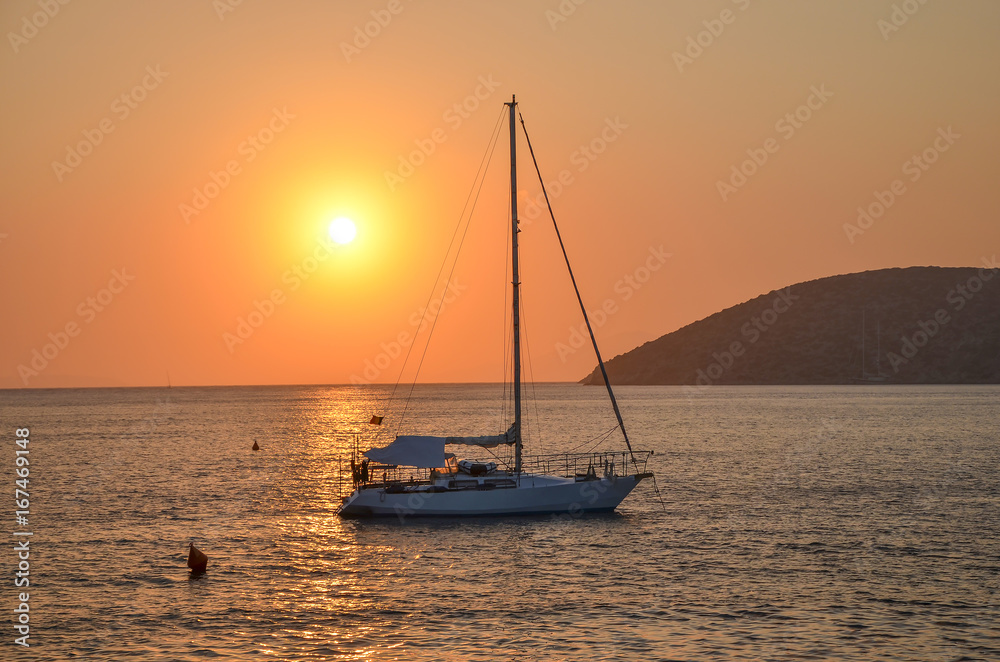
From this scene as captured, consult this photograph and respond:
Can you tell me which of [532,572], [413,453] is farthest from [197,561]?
[413,453]

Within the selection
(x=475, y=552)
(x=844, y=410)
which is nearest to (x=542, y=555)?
(x=475, y=552)

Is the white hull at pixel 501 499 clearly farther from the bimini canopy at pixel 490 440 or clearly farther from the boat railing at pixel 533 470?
the bimini canopy at pixel 490 440

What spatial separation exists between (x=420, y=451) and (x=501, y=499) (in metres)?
5.48

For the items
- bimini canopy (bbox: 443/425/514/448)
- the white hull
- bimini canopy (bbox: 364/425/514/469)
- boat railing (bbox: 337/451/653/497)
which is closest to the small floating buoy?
the white hull

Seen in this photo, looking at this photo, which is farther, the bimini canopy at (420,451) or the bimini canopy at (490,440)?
the bimini canopy at (420,451)

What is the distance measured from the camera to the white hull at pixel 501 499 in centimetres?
4956

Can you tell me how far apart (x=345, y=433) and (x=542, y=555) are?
373ft

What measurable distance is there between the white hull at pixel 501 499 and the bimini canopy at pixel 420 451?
1432mm

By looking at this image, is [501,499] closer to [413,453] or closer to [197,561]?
[413,453]

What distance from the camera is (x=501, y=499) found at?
162 feet

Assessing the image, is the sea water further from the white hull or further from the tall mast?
the tall mast

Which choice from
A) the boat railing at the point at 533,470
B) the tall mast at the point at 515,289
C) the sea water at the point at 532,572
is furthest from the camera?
the boat railing at the point at 533,470

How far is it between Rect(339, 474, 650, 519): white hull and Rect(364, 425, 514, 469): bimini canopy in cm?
143

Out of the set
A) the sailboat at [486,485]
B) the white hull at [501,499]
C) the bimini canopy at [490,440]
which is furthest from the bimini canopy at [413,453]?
the white hull at [501,499]
